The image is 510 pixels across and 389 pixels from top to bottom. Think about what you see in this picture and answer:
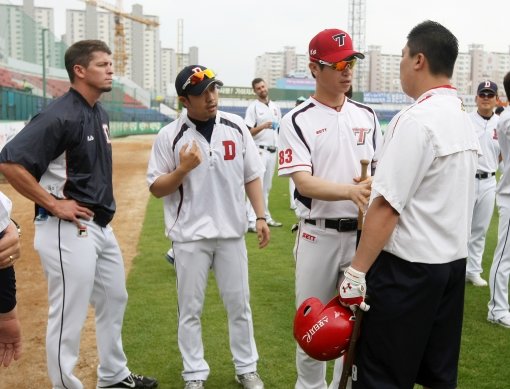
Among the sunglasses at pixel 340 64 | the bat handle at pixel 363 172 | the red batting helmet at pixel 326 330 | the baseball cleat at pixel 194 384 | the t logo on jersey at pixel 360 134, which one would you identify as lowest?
the baseball cleat at pixel 194 384

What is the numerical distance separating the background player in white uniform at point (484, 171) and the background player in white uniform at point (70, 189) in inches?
184

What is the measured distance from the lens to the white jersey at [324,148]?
3680mm

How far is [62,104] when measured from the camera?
3863mm

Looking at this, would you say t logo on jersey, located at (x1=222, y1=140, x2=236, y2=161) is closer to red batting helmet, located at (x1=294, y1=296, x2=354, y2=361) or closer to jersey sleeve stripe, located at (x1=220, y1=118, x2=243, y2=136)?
jersey sleeve stripe, located at (x1=220, y1=118, x2=243, y2=136)

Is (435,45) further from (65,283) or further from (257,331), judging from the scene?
(257,331)

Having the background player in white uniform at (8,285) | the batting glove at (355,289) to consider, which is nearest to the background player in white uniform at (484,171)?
the batting glove at (355,289)

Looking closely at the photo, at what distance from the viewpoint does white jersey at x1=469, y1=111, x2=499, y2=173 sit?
7.01 meters

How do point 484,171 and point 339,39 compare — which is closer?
point 339,39

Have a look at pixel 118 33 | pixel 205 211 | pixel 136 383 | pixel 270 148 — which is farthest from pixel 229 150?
pixel 118 33

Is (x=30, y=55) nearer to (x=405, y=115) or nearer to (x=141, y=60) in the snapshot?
(x=405, y=115)

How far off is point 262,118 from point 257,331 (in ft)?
19.3

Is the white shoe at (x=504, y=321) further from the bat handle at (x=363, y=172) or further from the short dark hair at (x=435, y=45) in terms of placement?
the short dark hair at (x=435, y=45)

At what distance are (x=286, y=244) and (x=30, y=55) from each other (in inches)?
810

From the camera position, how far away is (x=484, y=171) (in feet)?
22.9
